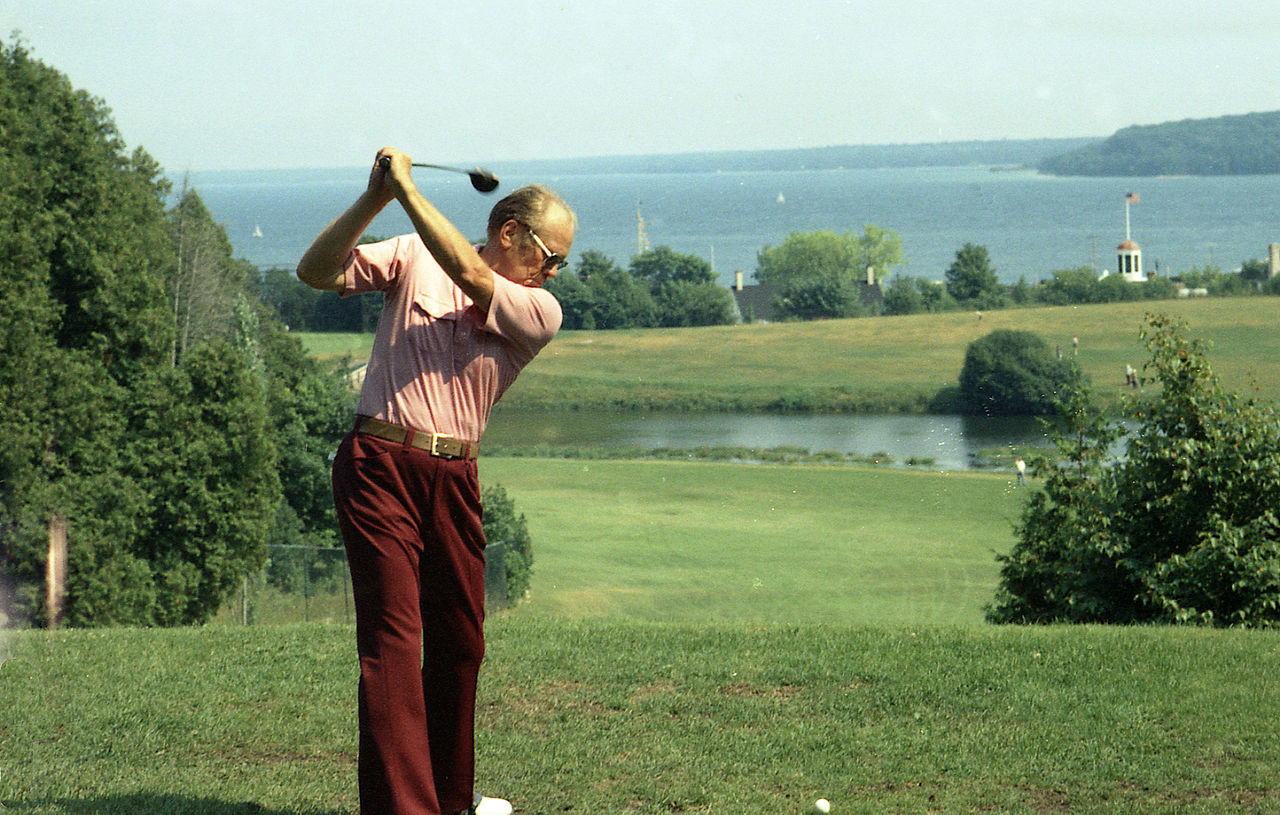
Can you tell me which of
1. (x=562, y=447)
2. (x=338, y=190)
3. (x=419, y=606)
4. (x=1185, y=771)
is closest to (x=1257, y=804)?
(x=1185, y=771)

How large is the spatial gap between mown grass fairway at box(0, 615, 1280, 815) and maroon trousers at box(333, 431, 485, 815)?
68cm

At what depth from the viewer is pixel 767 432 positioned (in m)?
60.3

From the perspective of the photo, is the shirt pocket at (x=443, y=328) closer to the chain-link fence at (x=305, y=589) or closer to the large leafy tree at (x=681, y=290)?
the chain-link fence at (x=305, y=589)

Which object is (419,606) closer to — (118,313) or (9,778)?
(9,778)

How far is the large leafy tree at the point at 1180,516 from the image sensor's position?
9031 mm

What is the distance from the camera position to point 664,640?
747 centimetres

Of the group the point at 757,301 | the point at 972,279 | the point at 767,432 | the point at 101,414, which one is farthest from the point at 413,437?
the point at 757,301

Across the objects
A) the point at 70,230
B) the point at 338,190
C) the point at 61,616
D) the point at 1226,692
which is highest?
the point at 338,190

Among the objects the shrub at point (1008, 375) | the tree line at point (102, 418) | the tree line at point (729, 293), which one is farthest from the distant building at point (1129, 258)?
the tree line at point (102, 418)

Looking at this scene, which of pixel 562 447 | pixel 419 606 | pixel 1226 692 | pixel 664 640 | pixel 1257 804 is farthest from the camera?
pixel 562 447

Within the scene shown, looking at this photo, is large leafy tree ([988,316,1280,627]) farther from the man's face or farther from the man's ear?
the man's ear

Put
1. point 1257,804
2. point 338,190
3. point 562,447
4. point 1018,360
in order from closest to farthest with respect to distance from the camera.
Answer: point 1257,804
point 1018,360
point 562,447
point 338,190

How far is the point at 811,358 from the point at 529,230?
239 feet

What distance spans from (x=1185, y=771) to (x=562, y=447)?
52526mm
